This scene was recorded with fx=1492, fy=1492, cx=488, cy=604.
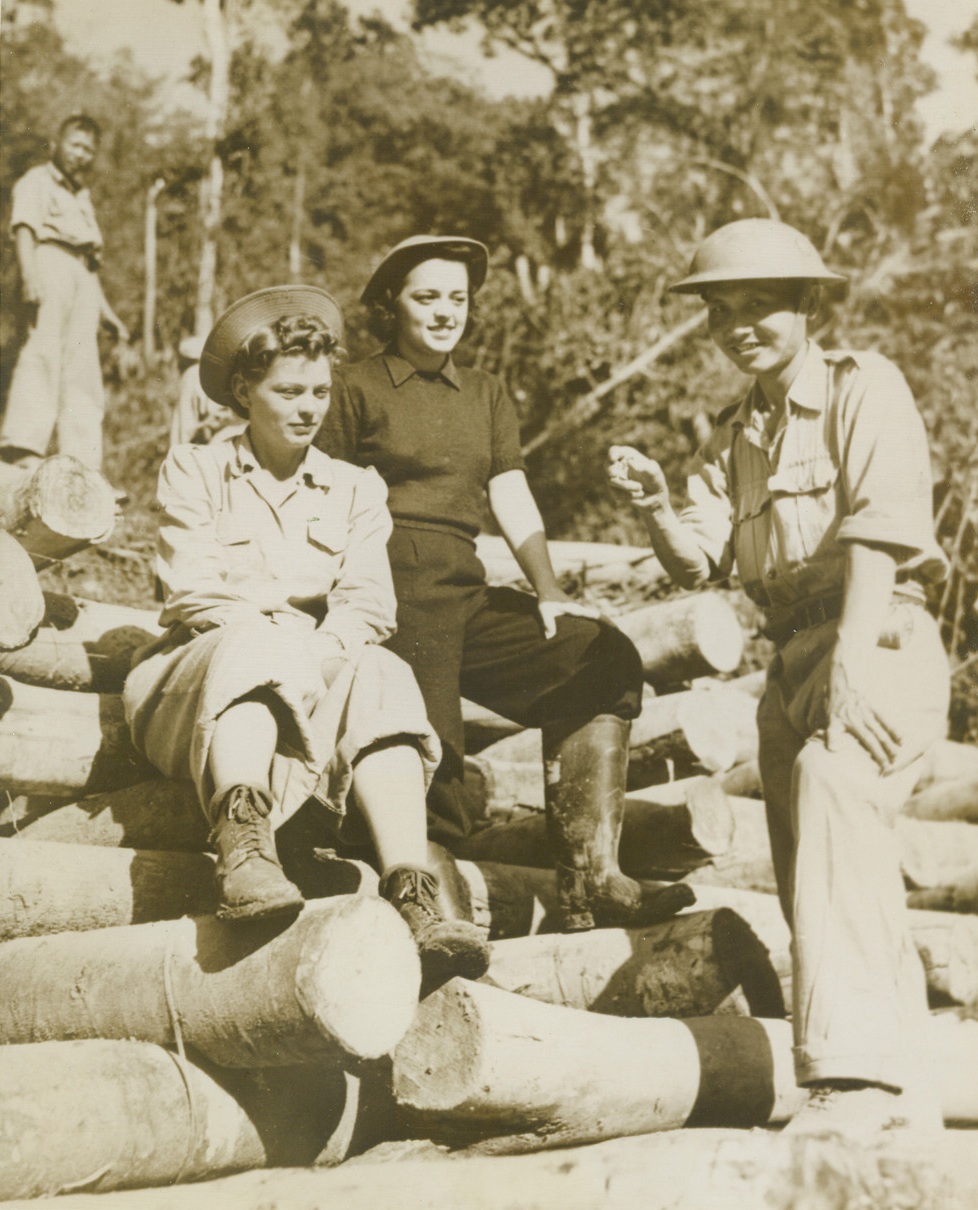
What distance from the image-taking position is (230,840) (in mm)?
3473

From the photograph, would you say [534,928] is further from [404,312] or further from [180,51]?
[180,51]

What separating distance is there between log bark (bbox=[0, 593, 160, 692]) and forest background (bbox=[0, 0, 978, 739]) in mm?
6581

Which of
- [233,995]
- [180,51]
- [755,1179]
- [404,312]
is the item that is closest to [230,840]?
[233,995]

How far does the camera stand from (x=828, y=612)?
4234mm

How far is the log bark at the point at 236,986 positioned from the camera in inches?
133

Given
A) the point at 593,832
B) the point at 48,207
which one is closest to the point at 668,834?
the point at 593,832

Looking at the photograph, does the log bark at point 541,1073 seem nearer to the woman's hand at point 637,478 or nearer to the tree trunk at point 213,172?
the woman's hand at point 637,478

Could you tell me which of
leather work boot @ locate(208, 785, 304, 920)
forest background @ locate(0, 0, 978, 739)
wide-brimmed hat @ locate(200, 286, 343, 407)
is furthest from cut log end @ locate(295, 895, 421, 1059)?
forest background @ locate(0, 0, 978, 739)

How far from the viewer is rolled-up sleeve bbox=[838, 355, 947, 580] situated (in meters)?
3.94

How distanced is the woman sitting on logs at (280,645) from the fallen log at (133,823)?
0.30 metres

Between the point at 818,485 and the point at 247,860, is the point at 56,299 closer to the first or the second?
the point at 818,485

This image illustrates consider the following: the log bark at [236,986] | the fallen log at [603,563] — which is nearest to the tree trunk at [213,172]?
the fallen log at [603,563]

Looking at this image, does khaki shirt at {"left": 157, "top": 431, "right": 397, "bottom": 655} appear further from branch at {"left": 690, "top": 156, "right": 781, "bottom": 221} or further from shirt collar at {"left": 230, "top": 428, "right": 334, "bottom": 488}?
branch at {"left": 690, "top": 156, "right": 781, "bottom": 221}

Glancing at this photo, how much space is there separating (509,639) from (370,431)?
81 cm
